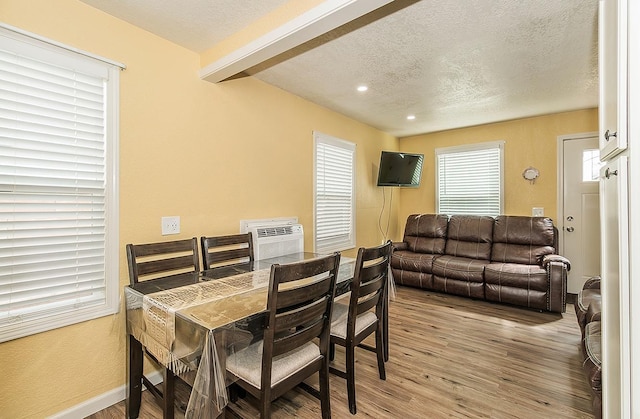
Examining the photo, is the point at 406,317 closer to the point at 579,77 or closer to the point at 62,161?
the point at 579,77

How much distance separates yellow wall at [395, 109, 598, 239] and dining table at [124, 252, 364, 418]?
3648 mm

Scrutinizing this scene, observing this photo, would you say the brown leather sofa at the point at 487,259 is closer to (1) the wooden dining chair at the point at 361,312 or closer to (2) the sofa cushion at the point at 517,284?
(2) the sofa cushion at the point at 517,284

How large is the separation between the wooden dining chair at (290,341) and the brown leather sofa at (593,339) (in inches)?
55.9

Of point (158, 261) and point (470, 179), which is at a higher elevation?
point (470, 179)

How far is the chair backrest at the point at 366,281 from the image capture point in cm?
188

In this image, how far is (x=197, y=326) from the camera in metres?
1.32

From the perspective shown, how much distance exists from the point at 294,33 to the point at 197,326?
5.68 ft

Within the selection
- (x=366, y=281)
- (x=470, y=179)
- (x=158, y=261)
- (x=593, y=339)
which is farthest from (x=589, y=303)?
(x=158, y=261)

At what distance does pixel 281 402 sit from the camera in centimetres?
195

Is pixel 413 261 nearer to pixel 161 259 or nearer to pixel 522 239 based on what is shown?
pixel 522 239

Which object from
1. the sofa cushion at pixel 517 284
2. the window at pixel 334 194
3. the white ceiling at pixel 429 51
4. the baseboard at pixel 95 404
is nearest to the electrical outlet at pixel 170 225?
the baseboard at pixel 95 404

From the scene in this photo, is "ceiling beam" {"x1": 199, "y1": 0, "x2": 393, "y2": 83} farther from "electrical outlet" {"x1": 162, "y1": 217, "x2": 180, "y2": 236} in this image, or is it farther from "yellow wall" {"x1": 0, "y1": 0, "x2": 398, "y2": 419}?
"electrical outlet" {"x1": 162, "y1": 217, "x2": 180, "y2": 236}

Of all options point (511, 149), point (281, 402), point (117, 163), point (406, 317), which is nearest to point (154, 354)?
point (281, 402)

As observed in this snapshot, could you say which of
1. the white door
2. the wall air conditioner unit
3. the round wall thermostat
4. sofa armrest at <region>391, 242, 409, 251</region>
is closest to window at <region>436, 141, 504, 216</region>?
the round wall thermostat
